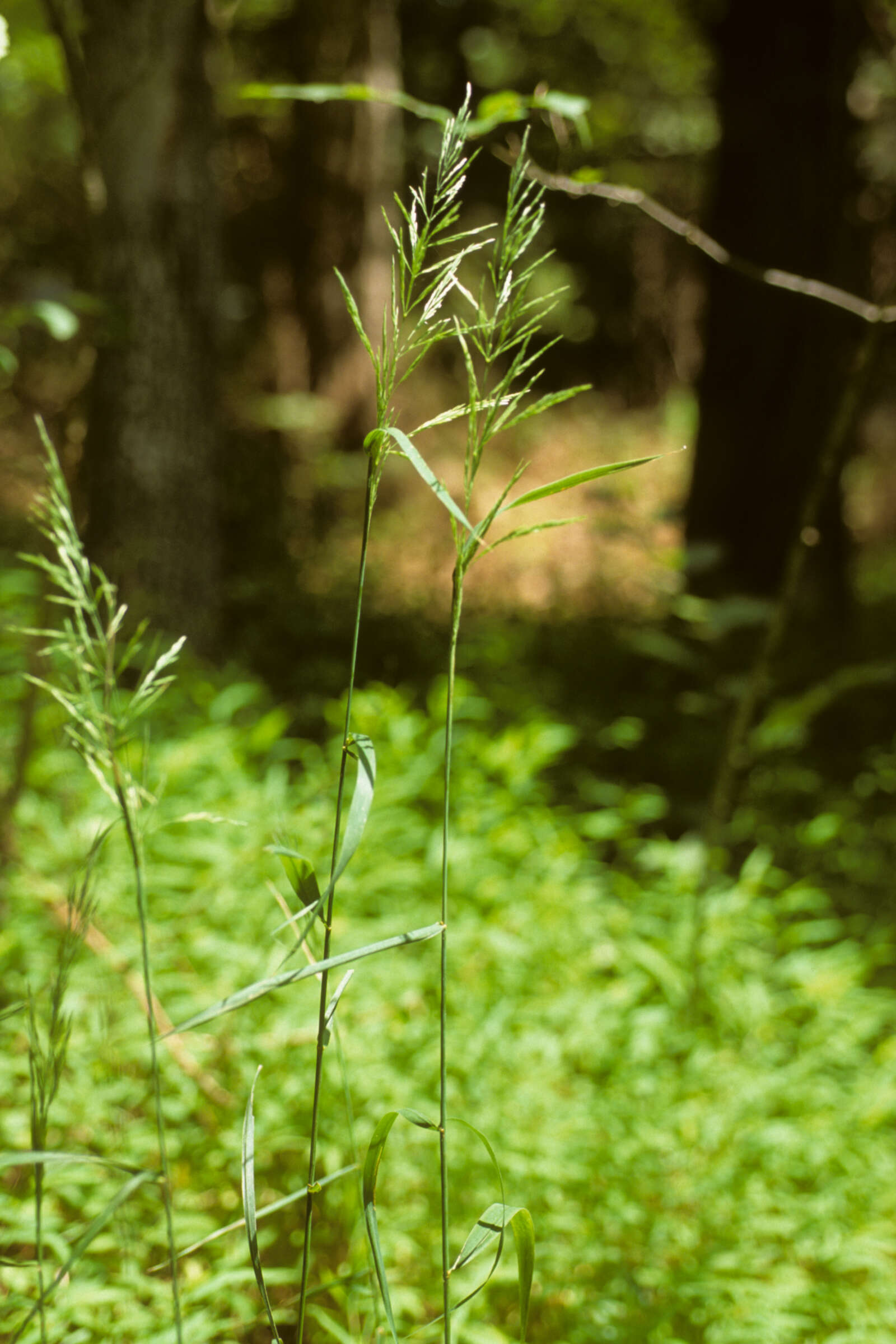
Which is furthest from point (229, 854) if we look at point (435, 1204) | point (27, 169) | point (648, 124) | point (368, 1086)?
point (648, 124)

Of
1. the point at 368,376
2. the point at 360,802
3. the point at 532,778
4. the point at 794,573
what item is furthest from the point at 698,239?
the point at 368,376

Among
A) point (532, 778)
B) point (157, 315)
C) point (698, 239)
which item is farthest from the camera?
point (157, 315)

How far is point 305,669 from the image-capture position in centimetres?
413

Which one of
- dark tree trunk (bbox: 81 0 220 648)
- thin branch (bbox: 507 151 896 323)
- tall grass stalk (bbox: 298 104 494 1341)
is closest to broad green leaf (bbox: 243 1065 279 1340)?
tall grass stalk (bbox: 298 104 494 1341)

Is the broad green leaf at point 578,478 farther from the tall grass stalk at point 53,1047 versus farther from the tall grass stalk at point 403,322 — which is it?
the tall grass stalk at point 53,1047

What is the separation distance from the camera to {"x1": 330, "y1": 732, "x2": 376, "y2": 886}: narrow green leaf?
63cm

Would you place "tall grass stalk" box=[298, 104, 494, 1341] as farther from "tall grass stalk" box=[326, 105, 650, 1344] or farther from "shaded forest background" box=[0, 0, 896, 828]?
"shaded forest background" box=[0, 0, 896, 828]

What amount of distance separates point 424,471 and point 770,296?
13.2ft

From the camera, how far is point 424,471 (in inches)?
26.0

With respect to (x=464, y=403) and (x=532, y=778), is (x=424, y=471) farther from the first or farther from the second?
(x=532, y=778)

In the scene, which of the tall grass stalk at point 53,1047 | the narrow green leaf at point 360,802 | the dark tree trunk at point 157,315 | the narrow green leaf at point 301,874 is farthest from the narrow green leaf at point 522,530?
the dark tree trunk at point 157,315

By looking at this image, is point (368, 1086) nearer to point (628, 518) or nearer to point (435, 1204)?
point (435, 1204)

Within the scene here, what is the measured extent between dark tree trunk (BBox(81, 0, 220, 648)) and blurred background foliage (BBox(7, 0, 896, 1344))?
0.01 m

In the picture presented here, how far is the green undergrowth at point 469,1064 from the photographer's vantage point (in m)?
1.46
